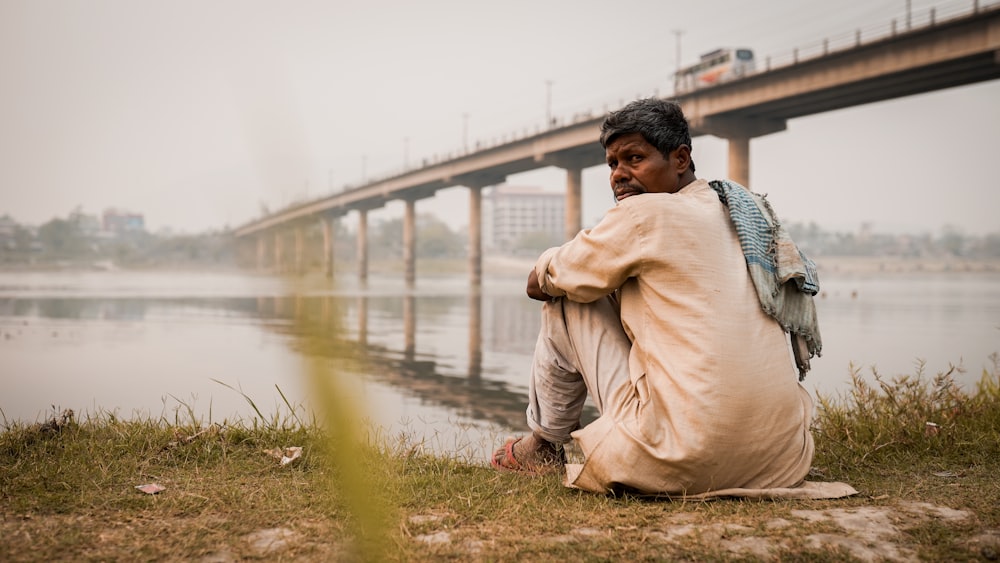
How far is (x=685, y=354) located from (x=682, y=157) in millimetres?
715

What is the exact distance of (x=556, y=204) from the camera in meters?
181

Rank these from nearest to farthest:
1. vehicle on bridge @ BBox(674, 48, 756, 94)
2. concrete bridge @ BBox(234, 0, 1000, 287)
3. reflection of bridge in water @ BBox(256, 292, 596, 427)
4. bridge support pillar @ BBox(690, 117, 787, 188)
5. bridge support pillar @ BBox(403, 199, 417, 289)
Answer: reflection of bridge in water @ BBox(256, 292, 596, 427), concrete bridge @ BBox(234, 0, 1000, 287), vehicle on bridge @ BBox(674, 48, 756, 94), bridge support pillar @ BBox(690, 117, 787, 188), bridge support pillar @ BBox(403, 199, 417, 289)

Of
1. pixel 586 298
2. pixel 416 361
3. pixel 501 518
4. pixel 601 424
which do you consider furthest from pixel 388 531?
pixel 416 361

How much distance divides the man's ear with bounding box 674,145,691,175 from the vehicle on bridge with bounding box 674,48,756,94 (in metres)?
23.1

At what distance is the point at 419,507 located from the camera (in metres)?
2.43

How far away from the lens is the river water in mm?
1126

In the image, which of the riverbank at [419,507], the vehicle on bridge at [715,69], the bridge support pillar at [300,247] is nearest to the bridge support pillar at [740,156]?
the vehicle on bridge at [715,69]

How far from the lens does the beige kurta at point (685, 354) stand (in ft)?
7.41

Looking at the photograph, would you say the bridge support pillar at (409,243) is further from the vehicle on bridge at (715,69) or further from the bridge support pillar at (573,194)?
the vehicle on bridge at (715,69)

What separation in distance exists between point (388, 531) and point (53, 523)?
988 millimetres

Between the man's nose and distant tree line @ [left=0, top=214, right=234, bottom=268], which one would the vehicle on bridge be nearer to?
distant tree line @ [left=0, top=214, right=234, bottom=268]

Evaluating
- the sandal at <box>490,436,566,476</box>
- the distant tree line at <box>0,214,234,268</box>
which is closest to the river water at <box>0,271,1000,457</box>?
the sandal at <box>490,436,566,476</box>

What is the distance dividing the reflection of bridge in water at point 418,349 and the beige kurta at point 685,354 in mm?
829

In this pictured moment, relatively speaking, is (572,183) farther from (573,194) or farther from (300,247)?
(300,247)
